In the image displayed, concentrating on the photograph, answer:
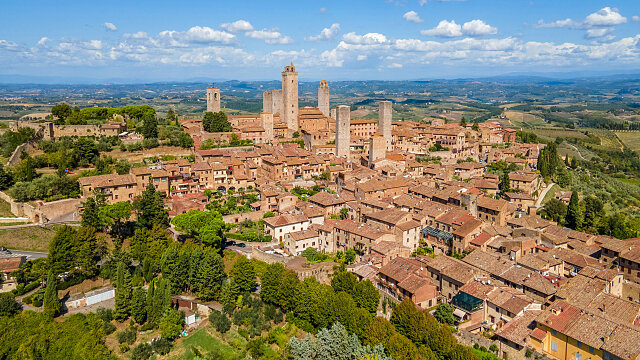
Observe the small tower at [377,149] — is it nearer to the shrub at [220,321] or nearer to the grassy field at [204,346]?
the shrub at [220,321]

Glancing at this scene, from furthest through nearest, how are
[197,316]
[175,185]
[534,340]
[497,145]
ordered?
[497,145] < [175,185] < [197,316] < [534,340]

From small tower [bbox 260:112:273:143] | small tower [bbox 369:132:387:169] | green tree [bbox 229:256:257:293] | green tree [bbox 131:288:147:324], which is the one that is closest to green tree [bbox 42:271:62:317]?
green tree [bbox 131:288:147:324]

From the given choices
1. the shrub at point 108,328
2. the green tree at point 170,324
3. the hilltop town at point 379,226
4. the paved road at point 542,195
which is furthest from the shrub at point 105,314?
the paved road at point 542,195

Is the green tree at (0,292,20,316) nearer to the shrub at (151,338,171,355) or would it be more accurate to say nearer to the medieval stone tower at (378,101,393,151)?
the shrub at (151,338,171,355)

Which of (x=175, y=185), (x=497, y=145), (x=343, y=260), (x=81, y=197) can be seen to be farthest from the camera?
(x=497, y=145)

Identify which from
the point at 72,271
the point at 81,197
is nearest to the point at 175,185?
the point at 81,197

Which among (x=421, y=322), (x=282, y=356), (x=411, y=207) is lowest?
(x=282, y=356)

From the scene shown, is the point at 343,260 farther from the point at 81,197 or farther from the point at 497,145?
the point at 497,145
